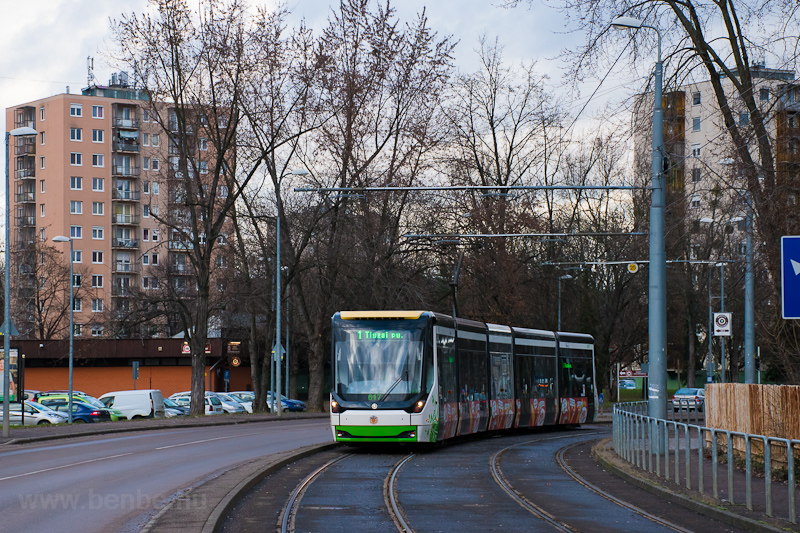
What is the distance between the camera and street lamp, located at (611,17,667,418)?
1962 cm

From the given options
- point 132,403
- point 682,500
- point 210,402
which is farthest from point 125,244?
point 682,500

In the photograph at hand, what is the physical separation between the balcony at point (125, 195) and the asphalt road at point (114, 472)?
7587 centimetres

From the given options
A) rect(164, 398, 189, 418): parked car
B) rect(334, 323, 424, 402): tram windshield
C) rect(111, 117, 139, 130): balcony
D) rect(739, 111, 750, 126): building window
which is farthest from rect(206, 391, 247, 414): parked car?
rect(111, 117, 139, 130): balcony

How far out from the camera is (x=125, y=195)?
106 metres

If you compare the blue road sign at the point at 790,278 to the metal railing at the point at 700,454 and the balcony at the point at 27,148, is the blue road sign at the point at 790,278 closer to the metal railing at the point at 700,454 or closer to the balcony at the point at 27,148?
the metal railing at the point at 700,454

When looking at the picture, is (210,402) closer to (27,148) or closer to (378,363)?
(378,363)

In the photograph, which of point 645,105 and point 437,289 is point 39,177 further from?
point 645,105

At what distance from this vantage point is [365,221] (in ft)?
145

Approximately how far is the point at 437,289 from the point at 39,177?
211ft

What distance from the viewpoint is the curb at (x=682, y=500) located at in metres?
10.9

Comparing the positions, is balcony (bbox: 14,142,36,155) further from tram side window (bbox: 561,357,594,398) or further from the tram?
the tram

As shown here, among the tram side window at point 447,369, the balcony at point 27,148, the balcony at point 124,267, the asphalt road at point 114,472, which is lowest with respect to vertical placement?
the asphalt road at point 114,472

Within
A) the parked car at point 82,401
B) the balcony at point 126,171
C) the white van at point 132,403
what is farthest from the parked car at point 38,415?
the balcony at point 126,171

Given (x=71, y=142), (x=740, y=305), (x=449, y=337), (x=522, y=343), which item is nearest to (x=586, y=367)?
(x=522, y=343)
